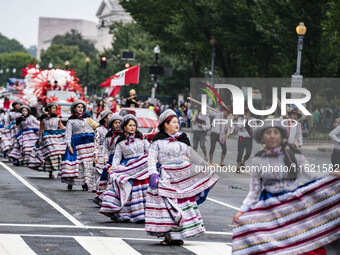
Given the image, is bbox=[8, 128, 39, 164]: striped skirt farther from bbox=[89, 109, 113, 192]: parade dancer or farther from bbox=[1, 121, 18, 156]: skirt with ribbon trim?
bbox=[89, 109, 113, 192]: parade dancer

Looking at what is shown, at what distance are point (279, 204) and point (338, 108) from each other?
1676 inches

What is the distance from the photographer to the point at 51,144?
67.2 feet

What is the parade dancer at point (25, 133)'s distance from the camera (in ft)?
77.3

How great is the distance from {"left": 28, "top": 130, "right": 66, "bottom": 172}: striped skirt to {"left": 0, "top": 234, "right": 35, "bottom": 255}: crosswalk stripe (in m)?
9.55

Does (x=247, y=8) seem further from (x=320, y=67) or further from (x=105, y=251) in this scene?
(x=105, y=251)

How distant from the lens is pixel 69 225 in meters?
12.2

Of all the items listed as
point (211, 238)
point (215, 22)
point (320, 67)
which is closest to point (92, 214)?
point (211, 238)

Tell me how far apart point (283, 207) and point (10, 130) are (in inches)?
741

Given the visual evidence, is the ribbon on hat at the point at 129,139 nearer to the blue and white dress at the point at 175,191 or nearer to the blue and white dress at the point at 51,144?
the blue and white dress at the point at 175,191

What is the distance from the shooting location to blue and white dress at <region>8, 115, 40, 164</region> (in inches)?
929

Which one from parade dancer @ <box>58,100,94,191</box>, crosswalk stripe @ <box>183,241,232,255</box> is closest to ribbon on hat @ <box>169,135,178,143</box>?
crosswalk stripe @ <box>183,241,232,255</box>

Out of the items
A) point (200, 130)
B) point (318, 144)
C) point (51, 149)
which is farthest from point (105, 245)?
point (318, 144)

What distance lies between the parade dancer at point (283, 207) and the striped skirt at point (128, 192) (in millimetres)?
4984

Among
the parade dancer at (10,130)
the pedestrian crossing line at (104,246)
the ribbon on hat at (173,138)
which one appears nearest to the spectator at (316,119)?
the parade dancer at (10,130)
